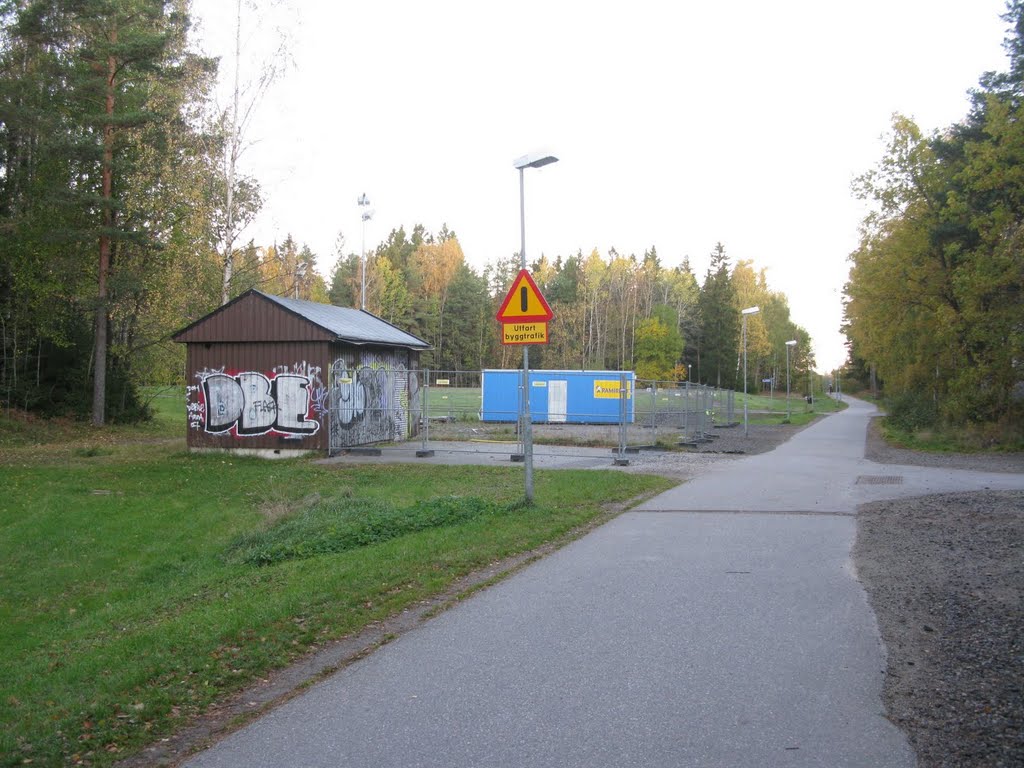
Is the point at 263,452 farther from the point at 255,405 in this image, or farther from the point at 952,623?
the point at 952,623

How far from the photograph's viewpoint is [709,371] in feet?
312

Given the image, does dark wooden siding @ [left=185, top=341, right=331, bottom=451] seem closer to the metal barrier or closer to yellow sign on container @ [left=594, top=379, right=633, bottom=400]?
the metal barrier

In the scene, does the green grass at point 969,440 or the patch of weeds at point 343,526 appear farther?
the green grass at point 969,440

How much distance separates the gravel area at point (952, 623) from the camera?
4.53m

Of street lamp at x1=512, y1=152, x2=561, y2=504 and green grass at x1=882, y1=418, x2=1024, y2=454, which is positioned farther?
green grass at x1=882, y1=418, x2=1024, y2=454

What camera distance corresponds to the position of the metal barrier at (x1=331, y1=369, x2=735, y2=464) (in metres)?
23.5

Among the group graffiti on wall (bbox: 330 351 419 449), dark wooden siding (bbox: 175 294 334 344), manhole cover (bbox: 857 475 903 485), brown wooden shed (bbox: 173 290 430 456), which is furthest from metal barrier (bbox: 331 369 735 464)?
A: manhole cover (bbox: 857 475 903 485)

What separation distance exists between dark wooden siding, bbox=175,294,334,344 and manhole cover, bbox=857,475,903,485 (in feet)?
44.2

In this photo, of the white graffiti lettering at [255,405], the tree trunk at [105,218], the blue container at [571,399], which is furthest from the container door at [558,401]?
the tree trunk at [105,218]

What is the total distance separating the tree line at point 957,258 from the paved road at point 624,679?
72.8ft

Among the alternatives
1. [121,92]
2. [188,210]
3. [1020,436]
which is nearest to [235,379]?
[188,210]

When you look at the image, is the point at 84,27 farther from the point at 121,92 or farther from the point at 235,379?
the point at 235,379

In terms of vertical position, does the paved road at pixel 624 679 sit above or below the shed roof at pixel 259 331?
below

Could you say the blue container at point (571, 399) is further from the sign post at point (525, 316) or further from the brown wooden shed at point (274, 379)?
the sign post at point (525, 316)
